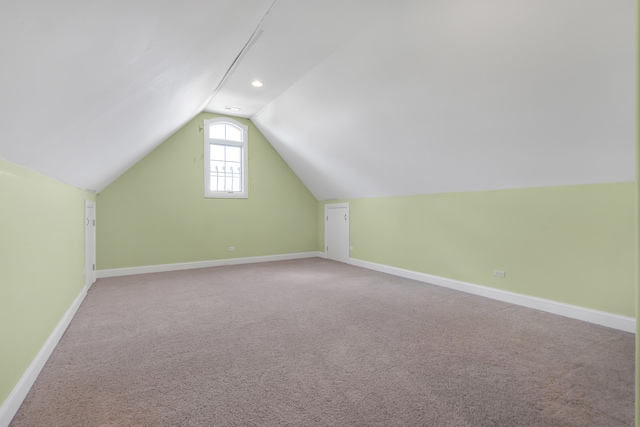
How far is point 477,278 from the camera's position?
13.6ft

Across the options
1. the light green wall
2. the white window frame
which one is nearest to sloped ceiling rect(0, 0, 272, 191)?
the white window frame

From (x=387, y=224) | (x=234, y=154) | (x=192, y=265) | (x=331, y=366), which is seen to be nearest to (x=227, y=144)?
(x=234, y=154)

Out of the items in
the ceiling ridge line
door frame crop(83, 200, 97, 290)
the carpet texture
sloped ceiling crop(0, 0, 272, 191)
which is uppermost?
the ceiling ridge line

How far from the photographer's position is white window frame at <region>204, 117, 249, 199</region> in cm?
629

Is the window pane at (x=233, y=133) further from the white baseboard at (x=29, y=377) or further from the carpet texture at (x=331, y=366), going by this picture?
the white baseboard at (x=29, y=377)

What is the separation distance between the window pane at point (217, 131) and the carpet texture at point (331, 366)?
12.2 feet

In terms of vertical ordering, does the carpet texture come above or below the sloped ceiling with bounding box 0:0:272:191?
below

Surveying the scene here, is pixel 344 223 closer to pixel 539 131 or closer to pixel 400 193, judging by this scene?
pixel 400 193

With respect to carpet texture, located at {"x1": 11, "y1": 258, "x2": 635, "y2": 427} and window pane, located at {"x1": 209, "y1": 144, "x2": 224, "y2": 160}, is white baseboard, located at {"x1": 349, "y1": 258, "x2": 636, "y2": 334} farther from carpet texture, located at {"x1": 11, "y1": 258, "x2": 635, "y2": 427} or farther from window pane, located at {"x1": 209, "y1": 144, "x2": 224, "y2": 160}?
window pane, located at {"x1": 209, "y1": 144, "x2": 224, "y2": 160}

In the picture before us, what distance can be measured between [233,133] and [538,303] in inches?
238

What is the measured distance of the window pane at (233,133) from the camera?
21.7 feet

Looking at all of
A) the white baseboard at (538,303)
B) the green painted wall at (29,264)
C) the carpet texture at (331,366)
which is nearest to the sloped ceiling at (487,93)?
the white baseboard at (538,303)

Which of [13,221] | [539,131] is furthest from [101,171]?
[539,131]

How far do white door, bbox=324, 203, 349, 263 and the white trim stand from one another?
57 centimetres
